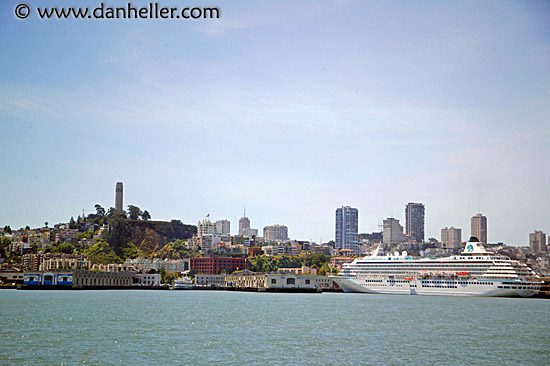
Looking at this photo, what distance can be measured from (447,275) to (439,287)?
225cm

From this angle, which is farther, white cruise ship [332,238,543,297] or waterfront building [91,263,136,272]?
waterfront building [91,263,136,272]

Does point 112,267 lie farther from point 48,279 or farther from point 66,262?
point 48,279

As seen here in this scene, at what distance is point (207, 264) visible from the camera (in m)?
178

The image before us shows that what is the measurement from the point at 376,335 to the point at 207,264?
476ft

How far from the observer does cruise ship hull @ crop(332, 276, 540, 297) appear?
92.4m

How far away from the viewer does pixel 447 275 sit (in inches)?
3878

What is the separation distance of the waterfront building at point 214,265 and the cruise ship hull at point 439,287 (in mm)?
70336

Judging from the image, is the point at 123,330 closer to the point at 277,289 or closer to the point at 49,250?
the point at 277,289

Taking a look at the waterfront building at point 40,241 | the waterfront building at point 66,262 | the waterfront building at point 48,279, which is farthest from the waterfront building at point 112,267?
the waterfront building at point 48,279

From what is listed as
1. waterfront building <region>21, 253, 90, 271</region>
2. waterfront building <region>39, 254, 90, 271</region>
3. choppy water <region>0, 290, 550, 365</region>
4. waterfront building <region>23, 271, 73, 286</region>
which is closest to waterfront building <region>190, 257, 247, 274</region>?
waterfront building <region>39, 254, 90, 271</region>

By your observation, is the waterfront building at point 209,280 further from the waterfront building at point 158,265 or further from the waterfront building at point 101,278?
the waterfront building at point 158,265

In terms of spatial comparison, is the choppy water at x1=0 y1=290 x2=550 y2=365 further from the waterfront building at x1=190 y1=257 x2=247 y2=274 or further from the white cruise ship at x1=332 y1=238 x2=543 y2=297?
the waterfront building at x1=190 y1=257 x2=247 y2=274

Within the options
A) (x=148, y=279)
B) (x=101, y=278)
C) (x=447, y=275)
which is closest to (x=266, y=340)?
(x=447, y=275)

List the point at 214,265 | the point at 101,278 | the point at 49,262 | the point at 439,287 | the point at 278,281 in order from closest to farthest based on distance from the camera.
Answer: the point at 439,287
the point at 278,281
the point at 101,278
the point at 49,262
the point at 214,265
